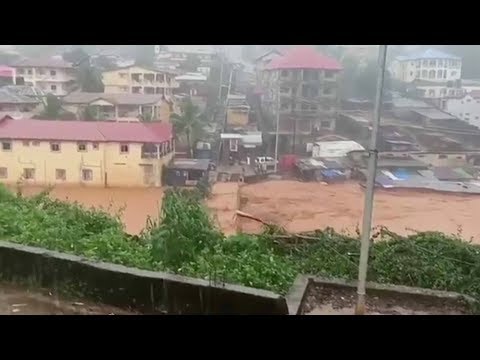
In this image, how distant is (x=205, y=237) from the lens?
3420 millimetres

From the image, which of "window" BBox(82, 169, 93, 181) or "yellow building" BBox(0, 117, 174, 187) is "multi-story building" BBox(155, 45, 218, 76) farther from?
"window" BBox(82, 169, 93, 181)

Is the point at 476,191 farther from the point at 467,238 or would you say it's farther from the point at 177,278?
the point at 177,278

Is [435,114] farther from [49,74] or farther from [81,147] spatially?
[49,74]

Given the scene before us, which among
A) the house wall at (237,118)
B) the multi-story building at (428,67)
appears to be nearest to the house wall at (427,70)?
the multi-story building at (428,67)

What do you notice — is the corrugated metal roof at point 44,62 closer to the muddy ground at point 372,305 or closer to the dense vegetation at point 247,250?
the dense vegetation at point 247,250

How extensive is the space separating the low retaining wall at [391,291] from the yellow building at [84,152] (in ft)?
3.71

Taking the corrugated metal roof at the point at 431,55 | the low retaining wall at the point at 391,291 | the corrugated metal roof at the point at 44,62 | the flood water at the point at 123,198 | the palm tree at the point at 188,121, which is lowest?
the low retaining wall at the point at 391,291

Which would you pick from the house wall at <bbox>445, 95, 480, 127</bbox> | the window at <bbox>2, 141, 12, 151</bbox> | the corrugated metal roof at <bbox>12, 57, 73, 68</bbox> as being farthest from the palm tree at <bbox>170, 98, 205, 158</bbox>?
the house wall at <bbox>445, 95, 480, 127</bbox>

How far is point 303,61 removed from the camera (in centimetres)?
331

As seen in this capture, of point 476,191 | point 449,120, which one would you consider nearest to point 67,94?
point 449,120

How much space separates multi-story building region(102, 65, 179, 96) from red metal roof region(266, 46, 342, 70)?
0.62 m

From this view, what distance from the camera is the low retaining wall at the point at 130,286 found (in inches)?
119

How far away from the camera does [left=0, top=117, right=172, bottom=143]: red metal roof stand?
11.1 ft
